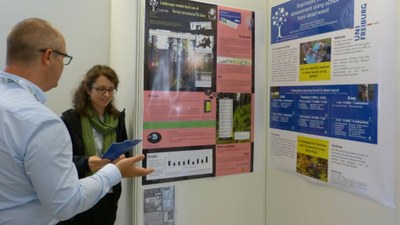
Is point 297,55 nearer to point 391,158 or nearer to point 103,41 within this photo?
point 391,158

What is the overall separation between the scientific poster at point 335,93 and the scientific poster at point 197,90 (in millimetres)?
212

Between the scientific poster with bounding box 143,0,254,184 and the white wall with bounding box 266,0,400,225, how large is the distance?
0.80 ft

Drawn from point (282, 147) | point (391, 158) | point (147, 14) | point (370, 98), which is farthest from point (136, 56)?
point (391, 158)

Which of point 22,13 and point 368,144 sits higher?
point 22,13

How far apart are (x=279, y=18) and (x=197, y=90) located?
692 millimetres

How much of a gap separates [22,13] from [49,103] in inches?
22.4

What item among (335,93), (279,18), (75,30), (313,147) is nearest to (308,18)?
(279,18)

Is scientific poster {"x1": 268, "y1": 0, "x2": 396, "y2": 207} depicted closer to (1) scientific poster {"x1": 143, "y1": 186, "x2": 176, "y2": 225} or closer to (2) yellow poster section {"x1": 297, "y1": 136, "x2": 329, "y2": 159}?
(2) yellow poster section {"x1": 297, "y1": 136, "x2": 329, "y2": 159}

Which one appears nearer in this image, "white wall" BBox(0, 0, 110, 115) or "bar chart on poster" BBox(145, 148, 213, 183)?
"bar chart on poster" BBox(145, 148, 213, 183)

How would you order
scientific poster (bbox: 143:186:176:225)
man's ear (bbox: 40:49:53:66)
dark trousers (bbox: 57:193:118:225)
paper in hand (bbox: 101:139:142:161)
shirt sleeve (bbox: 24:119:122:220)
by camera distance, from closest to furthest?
1. shirt sleeve (bbox: 24:119:122:220)
2. man's ear (bbox: 40:49:53:66)
3. paper in hand (bbox: 101:139:142:161)
4. dark trousers (bbox: 57:193:118:225)
5. scientific poster (bbox: 143:186:176:225)

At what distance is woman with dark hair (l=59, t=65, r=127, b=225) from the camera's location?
5.26ft

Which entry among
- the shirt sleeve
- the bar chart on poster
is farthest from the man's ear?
the bar chart on poster

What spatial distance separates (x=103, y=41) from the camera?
2.17 metres

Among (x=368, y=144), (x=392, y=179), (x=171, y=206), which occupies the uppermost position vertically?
(x=368, y=144)
